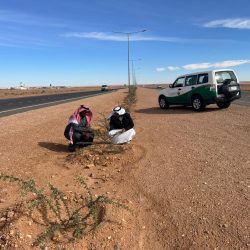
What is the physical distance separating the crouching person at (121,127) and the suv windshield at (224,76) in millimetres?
10428

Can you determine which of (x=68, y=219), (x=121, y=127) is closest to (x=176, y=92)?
(x=121, y=127)

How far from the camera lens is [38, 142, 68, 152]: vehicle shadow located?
9531 millimetres

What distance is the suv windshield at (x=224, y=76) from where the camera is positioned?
18531 millimetres

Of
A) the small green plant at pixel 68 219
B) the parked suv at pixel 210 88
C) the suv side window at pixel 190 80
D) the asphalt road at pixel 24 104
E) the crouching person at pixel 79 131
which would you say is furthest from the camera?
the asphalt road at pixel 24 104

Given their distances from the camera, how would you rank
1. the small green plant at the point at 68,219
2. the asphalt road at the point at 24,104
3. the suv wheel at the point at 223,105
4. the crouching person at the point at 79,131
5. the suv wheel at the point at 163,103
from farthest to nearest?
the asphalt road at the point at 24,104, the suv wheel at the point at 163,103, the suv wheel at the point at 223,105, the crouching person at the point at 79,131, the small green plant at the point at 68,219

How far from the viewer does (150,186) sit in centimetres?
621

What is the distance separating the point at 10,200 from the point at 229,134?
24.7 feet

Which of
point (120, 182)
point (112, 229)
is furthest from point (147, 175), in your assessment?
point (112, 229)

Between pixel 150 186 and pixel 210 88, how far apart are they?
13.2m

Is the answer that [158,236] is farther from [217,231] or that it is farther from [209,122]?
[209,122]

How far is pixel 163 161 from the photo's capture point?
7891mm

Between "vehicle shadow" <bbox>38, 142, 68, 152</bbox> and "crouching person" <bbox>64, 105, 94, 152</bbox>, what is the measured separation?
51 cm

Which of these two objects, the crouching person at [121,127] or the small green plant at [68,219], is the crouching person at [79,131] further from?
the small green plant at [68,219]

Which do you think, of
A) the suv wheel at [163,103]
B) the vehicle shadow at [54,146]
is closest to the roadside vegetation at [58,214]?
the vehicle shadow at [54,146]
